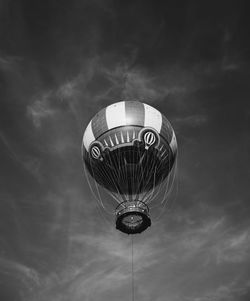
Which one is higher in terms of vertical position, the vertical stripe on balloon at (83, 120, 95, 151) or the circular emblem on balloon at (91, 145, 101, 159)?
the vertical stripe on balloon at (83, 120, 95, 151)

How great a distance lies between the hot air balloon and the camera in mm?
28375

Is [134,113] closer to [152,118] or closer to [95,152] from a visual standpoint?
[152,118]

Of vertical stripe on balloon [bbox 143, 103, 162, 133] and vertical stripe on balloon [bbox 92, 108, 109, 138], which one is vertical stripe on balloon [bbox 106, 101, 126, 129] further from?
vertical stripe on balloon [bbox 143, 103, 162, 133]

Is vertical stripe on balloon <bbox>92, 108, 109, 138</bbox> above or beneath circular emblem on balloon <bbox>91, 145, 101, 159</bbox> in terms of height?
above

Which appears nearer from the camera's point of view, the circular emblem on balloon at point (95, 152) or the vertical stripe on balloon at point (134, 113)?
the vertical stripe on balloon at point (134, 113)

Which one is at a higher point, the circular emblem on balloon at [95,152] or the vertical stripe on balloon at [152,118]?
the vertical stripe on balloon at [152,118]

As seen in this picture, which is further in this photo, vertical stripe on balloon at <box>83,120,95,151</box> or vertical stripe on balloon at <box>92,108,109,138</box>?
vertical stripe on balloon at <box>83,120,95,151</box>

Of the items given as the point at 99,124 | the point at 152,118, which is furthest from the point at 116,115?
the point at 152,118

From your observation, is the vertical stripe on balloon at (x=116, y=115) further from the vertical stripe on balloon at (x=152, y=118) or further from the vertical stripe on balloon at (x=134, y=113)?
the vertical stripe on balloon at (x=152, y=118)

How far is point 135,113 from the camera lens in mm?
29922

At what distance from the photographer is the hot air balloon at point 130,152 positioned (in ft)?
93.1

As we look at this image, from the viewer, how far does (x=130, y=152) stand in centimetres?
2923

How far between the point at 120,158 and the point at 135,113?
4058 mm

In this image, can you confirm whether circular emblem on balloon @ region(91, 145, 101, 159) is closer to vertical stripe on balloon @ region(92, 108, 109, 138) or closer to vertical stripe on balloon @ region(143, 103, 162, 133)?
vertical stripe on balloon @ region(92, 108, 109, 138)
